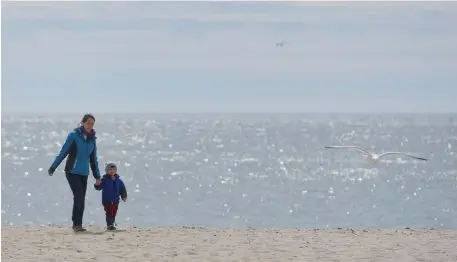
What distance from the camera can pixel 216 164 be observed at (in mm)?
78500

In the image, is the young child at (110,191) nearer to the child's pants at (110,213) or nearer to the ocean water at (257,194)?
the child's pants at (110,213)

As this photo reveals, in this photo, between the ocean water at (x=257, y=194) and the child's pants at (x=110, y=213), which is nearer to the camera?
the child's pants at (x=110, y=213)

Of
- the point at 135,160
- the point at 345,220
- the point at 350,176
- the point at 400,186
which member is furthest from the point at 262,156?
the point at 345,220

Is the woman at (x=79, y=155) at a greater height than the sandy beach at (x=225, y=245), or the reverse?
the woman at (x=79, y=155)

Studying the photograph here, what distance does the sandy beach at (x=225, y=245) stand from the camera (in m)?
11.6

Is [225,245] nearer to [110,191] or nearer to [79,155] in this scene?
[110,191]

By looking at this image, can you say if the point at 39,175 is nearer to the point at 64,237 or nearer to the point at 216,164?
the point at 216,164

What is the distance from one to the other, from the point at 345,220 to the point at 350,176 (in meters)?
26.9

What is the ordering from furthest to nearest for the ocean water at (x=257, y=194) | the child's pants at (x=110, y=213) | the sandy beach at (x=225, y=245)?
the ocean water at (x=257, y=194), the child's pants at (x=110, y=213), the sandy beach at (x=225, y=245)

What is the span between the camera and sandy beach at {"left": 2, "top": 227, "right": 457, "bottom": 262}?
11625mm

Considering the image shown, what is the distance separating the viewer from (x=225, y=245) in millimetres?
12484

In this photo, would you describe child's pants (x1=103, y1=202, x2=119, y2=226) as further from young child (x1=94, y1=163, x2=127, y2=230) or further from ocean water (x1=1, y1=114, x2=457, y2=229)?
ocean water (x1=1, y1=114, x2=457, y2=229)

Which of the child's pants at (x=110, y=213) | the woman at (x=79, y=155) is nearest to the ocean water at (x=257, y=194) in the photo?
the child's pants at (x=110, y=213)

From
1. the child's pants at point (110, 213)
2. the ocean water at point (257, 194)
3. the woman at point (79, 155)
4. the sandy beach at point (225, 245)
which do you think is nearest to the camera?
the sandy beach at point (225, 245)
